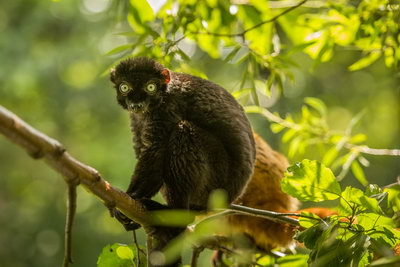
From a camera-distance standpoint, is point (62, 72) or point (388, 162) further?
point (388, 162)

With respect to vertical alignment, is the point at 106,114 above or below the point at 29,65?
below

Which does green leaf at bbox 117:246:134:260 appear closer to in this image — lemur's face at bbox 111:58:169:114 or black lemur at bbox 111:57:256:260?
black lemur at bbox 111:57:256:260

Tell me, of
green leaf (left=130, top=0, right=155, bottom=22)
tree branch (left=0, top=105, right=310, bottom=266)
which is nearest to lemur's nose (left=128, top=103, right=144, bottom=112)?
green leaf (left=130, top=0, right=155, bottom=22)

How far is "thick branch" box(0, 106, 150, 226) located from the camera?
144cm

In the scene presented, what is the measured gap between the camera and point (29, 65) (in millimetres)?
10375

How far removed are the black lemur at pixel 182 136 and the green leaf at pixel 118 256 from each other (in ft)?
1.21

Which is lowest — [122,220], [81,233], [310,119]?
[81,233]

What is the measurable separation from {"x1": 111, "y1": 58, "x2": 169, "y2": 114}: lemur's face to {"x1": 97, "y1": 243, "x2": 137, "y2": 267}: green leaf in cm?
82

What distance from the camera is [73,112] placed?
39.4 ft

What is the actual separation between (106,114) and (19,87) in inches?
90.7

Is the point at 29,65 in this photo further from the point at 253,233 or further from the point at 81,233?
the point at 253,233

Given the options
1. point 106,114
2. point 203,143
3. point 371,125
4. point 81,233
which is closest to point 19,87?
point 106,114

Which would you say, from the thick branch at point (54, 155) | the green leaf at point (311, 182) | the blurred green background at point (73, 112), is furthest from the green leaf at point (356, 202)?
the blurred green background at point (73, 112)

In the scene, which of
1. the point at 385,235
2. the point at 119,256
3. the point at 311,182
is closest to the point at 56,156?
the point at 311,182
